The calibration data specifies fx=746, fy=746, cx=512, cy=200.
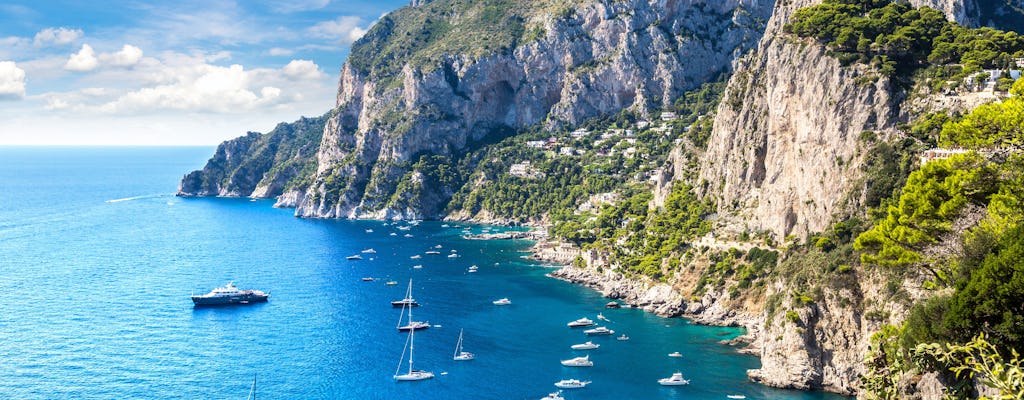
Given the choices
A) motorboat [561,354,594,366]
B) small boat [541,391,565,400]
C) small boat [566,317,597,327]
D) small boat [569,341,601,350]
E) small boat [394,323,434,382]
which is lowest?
small boat [394,323,434,382]

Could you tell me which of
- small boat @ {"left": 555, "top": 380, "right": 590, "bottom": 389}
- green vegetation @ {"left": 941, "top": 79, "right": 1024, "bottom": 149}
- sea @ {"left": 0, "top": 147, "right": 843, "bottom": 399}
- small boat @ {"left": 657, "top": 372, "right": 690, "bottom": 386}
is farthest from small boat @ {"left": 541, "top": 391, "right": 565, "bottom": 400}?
green vegetation @ {"left": 941, "top": 79, "right": 1024, "bottom": 149}

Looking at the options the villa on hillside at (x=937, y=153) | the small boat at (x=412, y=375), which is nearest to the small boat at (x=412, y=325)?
the small boat at (x=412, y=375)

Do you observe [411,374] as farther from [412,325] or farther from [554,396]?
[412,325]

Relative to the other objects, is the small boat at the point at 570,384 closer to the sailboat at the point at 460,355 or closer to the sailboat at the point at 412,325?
the sailboat at the point at 460,355

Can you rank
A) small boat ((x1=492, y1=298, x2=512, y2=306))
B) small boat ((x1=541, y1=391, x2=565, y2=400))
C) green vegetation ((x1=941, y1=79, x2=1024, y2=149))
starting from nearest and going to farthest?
green vegetation ((x1=941, y1=79, x2=1024, y2=149))
small boat ((x1=541, y1=391, x2=565, y2=400))
small boat ((x1=492, y1=298, x2=512, y2=306))

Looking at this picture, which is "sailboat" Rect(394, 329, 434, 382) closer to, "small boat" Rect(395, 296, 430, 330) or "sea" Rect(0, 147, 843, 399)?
"sea" Rect(0, 147, 843, 399)

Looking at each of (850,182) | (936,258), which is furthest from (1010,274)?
(850,182)

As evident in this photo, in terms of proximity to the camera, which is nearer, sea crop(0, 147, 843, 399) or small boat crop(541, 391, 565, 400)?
small boat crop(541, 391, 565, 400)

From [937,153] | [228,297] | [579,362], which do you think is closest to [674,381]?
[579,362]
